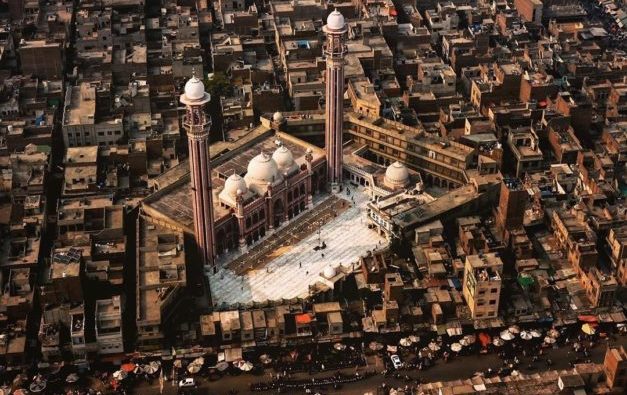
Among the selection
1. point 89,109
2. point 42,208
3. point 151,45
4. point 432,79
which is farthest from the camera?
point 151,45

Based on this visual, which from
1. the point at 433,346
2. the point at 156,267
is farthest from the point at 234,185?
the point at 433,346

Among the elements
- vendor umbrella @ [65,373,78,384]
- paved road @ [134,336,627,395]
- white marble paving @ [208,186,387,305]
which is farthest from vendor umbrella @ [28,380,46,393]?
white marble paving @ [208,186,387,305]

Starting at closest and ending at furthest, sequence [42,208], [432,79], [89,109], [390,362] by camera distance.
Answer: [390,362] → [42,208] → [89,109] → [432,79]

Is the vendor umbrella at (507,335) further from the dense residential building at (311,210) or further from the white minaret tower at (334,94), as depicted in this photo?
the white minaret tower at (334,94)

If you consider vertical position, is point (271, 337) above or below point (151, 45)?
below

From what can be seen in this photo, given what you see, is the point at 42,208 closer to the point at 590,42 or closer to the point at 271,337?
the point at 271,337

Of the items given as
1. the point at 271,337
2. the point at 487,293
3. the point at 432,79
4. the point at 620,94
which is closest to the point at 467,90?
the point at 432,79

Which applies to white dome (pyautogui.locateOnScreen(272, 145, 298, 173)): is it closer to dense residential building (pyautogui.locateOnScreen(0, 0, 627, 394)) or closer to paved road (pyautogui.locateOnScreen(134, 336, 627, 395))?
dense residential building (pyautogui.locateOnScreen(0, 0, 627, 394))
